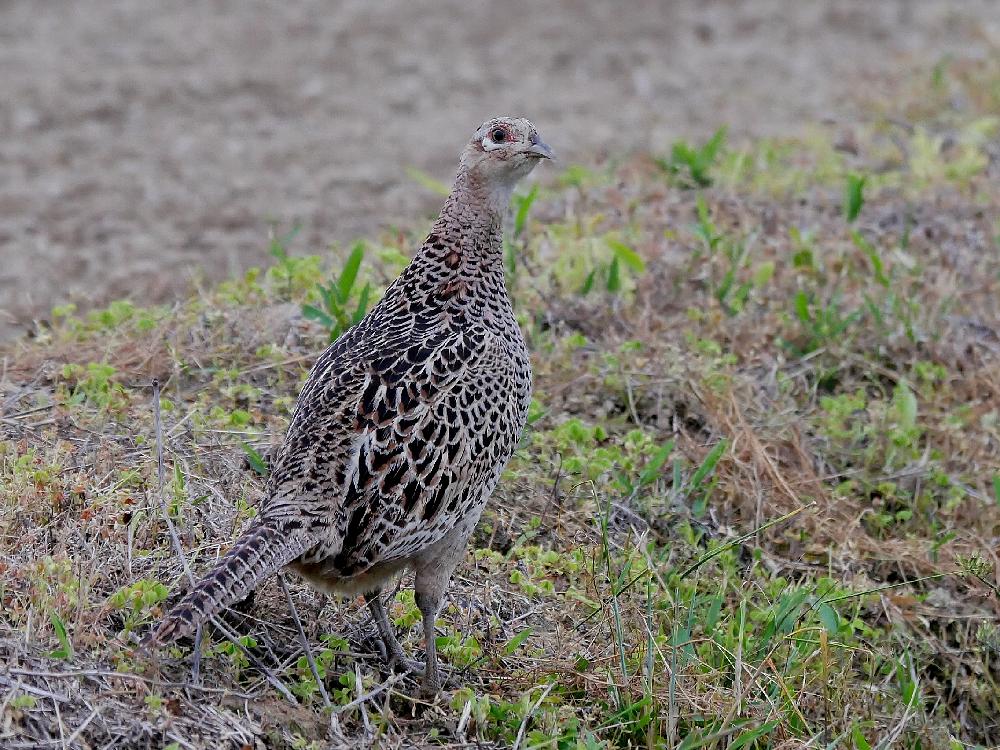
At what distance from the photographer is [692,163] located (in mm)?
7832

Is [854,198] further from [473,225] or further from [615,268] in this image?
[473,225]

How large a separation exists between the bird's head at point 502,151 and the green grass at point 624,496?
1222 millimetres

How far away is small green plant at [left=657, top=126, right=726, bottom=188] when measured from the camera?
7.79m

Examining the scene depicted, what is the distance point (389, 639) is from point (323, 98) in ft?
23.8

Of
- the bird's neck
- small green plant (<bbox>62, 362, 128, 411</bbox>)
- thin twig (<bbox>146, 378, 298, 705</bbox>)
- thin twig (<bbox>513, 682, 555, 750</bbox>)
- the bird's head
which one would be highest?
the bird's head

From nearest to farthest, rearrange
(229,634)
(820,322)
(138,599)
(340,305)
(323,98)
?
(229,634), (138,599), (340,305), (820,322), (323,98)

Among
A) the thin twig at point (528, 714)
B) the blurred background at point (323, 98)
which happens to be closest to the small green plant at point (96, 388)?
the blurred background at point (323, 98)

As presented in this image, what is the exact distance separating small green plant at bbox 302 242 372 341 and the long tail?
1933 mm

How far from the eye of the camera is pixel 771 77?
1148 centimetres

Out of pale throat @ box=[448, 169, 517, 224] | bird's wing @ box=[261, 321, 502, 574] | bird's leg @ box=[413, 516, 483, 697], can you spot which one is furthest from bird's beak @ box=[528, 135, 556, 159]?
bird's leg @ box=[413, 516, 483, 697]

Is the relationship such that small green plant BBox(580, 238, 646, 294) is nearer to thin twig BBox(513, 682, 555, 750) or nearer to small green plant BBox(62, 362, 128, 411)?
small green plant BBox(62, 362, 128, 411)

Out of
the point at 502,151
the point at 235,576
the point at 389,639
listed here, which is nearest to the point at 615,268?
the point at 502,151

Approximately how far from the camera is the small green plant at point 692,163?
7.79 metres

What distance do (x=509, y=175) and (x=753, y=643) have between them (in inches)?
73.2
